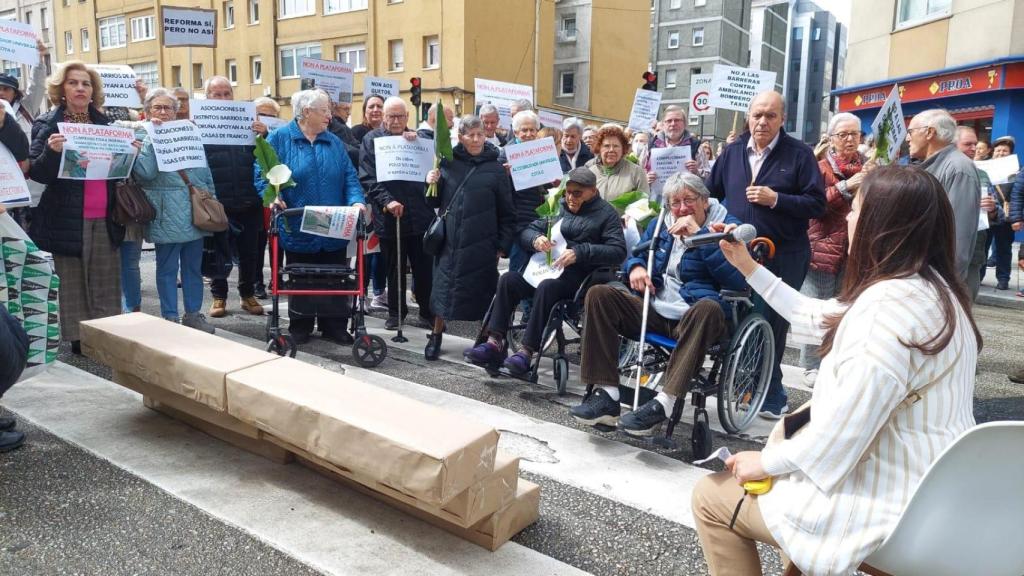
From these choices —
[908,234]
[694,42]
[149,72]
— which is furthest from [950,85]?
[694,42]

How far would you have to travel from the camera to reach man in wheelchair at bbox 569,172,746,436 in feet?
13.8

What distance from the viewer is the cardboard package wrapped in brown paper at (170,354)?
3543 mm

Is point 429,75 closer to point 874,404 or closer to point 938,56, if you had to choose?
point 938,56

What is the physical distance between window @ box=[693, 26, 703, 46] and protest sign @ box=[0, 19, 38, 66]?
54.7 m

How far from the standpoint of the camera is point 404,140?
256 inches

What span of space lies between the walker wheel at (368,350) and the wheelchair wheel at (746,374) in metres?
2.66

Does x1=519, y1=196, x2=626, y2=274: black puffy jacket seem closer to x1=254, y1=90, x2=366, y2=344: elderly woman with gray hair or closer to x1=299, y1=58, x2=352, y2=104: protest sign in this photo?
x1=254, y1=90, x2=366, y2=344: elderly woman with gray hair

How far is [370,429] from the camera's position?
2814mm

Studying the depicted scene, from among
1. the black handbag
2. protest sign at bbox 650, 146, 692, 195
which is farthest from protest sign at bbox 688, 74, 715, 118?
the black handbag

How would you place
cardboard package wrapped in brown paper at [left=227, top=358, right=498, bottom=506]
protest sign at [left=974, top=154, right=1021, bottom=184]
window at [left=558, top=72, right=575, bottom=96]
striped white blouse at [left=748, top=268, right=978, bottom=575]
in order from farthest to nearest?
window at [left=558, top=72, right=575, bottom=96] < protest sign at [left=974, top=154, right=1021, bottom=184] < cardboard package wrapped in brown paper at [left=227, top=358, right=498, bottom=506] < striped white blouse at [left=748, top=268, right=978, bottom=575]

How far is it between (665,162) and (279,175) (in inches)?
149

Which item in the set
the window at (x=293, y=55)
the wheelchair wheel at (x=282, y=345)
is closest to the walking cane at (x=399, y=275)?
the wheelchair wheel at (x=282, y=345)

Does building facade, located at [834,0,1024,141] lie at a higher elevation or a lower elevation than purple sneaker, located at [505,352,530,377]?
higher

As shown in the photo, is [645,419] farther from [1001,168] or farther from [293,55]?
[293,55]
